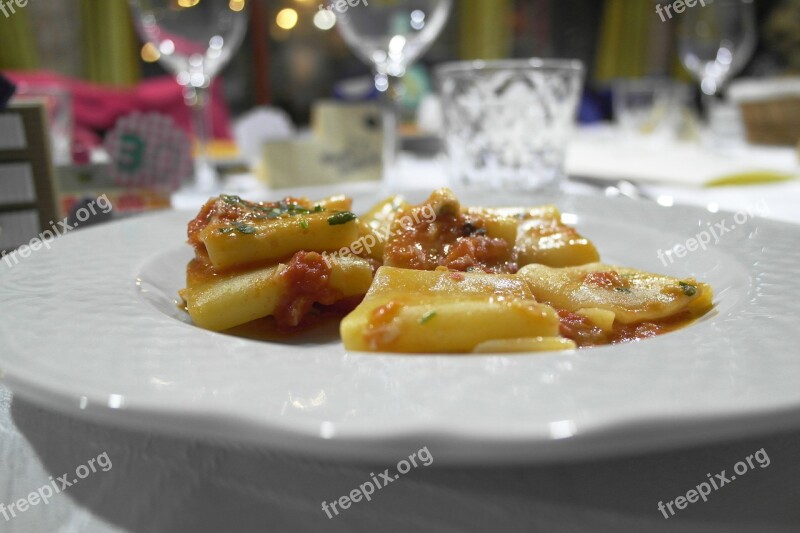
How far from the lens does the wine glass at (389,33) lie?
6.69 feet

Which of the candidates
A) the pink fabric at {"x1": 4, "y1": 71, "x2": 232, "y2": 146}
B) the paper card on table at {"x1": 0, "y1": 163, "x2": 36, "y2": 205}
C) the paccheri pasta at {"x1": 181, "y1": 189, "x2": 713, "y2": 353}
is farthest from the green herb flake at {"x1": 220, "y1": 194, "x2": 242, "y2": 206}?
the pink fabric at {"x1": 4, "y1": 71, "x2": 232, "y2": 146}

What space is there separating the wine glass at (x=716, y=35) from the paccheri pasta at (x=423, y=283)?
2232mm

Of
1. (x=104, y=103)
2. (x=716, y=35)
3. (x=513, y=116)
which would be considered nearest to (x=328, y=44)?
(x=104, y=103)

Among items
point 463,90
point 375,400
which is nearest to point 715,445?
point 375,400

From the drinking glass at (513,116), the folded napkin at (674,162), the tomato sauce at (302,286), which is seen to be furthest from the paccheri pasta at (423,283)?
the folded napkin at (674,162)

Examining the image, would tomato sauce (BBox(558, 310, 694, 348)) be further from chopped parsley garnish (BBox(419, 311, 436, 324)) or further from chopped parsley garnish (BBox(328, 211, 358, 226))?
chopped parsley garnish (BBox(328, 211, 358, 226))

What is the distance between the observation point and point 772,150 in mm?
3135

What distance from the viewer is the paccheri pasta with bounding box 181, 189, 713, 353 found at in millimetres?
780

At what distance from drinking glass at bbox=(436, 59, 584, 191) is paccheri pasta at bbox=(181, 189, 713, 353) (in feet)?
2.59

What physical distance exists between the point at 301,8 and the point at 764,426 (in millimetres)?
9041

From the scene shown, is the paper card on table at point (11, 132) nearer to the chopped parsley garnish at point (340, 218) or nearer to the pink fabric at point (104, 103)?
the chopped parsley garnish at point (340, 218)

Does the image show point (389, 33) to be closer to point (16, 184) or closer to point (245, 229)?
point (16, 184)

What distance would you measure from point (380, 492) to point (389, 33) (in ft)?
5.67

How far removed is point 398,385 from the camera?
1.96 ft
